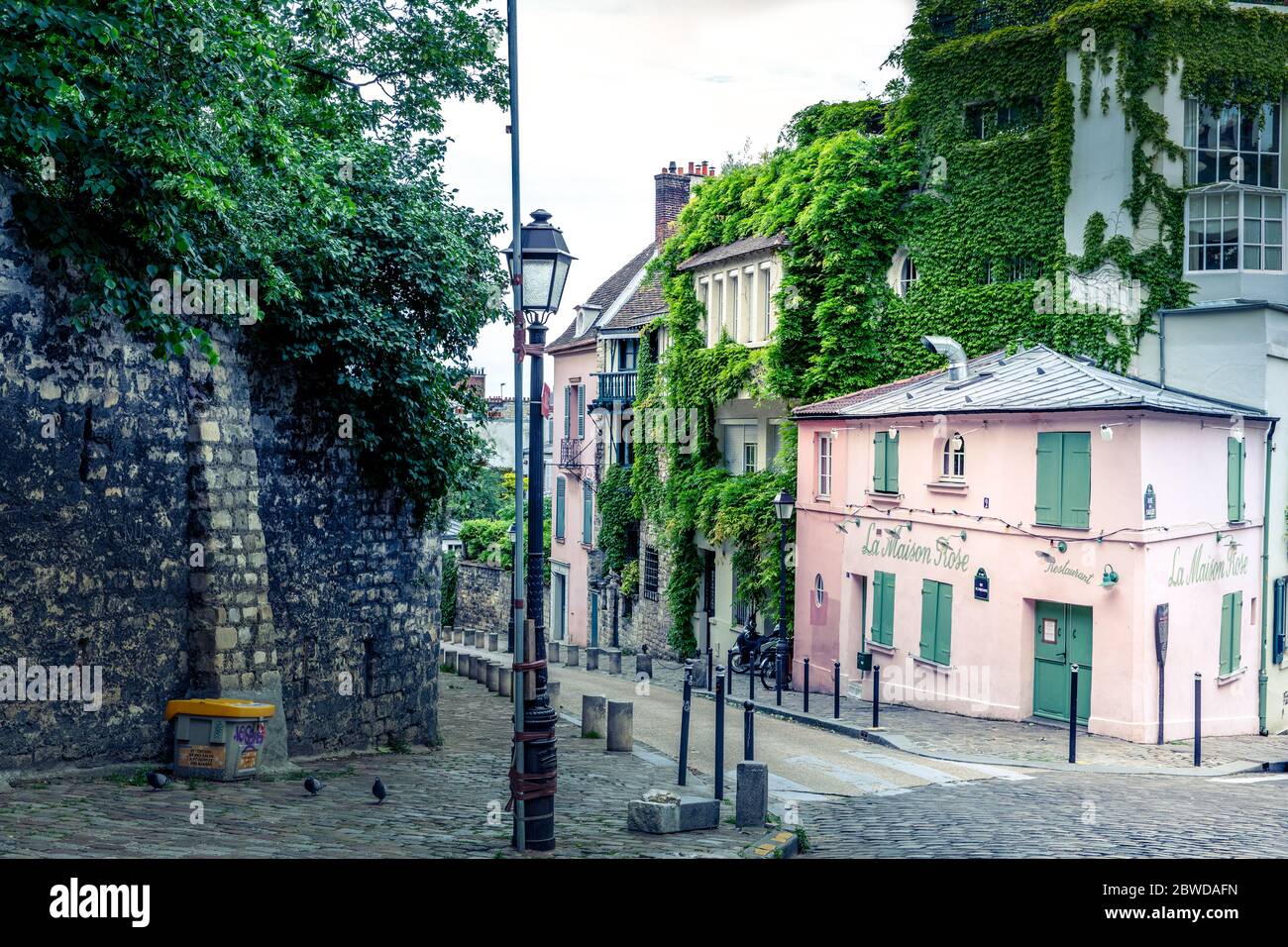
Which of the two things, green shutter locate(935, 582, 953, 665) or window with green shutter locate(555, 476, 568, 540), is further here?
window with green shutter locate(555, 476, 568, 540)

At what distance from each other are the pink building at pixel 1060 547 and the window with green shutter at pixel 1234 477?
4 centimetres

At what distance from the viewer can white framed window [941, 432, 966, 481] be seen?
21.4 meters

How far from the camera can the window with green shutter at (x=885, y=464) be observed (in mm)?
23266

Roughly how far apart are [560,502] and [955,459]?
25138mm

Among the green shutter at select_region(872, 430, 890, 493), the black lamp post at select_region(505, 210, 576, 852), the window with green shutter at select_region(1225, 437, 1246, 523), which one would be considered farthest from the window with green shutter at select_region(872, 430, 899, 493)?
the black lamp post at select_region(505, 210, 576, 852)

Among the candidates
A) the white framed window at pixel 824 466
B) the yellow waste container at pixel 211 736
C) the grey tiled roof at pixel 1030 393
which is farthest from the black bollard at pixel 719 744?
the white framed window at pixel 824 466

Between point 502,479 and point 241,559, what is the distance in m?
43.5

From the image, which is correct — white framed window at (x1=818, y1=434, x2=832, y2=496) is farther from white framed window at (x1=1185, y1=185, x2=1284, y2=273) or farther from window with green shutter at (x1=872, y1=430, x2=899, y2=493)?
white framed window at (x1=1185, y1=185, x2=1284, y2=273)

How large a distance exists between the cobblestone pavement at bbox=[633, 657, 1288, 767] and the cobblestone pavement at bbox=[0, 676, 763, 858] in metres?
5.77

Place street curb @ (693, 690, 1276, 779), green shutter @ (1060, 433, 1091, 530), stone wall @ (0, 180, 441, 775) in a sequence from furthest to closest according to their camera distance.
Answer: green shutter @ (1060, 433, 1091, 530) < street curb @ (693, 690, 1276, 779) < stone wall @ (0, 180, 441, 775)

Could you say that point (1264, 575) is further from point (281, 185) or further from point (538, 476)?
point (281, 185)

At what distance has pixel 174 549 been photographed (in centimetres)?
1227

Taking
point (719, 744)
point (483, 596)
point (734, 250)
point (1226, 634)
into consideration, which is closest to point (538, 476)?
Result: point (719, 744)
